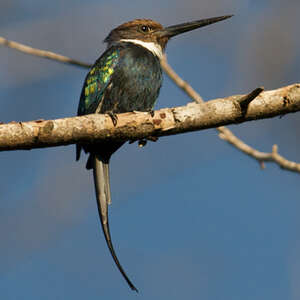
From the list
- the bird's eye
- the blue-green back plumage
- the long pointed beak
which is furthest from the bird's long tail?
the bird's eye

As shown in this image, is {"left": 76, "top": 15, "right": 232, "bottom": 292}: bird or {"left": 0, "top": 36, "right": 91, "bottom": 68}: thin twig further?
{"left": 76, "top": 15, "right": 232, "bottom": 292}: bird

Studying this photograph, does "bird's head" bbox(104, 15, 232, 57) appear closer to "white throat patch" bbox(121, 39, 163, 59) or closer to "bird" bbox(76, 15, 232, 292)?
"white throat patch" bbox(121, 39, 163, 59)

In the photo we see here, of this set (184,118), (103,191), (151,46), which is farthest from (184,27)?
(184,118)

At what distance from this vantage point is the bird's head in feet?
11.9

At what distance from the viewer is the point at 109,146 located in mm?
2965

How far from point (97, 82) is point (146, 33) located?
32.5 inches

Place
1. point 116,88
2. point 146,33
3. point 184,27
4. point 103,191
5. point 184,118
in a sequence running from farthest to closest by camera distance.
→ point 146,33, point 184,27, point 116,88, point 103,191, point 184,118

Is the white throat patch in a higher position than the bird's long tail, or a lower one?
higher

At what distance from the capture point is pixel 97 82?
314 cm

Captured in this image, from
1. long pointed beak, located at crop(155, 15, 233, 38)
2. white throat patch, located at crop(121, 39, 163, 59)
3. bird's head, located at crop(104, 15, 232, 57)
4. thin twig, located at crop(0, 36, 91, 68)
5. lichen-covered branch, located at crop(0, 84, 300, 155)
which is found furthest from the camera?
bird's head, located at crop(104, 15, 232, 57)

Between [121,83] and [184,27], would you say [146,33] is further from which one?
[121,83]

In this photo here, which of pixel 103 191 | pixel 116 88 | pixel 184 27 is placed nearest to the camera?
pixel 103 191

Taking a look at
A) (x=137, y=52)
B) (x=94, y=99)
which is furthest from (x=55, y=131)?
(x=137, y=52)

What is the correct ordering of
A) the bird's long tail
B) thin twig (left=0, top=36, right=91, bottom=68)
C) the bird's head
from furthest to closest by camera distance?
1. the bird's head
2. thin twig (left=0, top=36, right=91, bottom=68)
3. the bird's long tail
